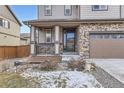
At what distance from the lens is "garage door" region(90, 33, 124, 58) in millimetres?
20141

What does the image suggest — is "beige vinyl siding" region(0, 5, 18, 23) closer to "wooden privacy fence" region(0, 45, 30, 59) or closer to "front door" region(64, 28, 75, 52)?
"wooden privacy fence" region(0, 45, 30, 59)

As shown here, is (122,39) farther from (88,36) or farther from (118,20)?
(88,36)

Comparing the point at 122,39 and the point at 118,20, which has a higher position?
the point at 118,20

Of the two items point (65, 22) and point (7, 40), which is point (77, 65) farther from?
point (7, 40)

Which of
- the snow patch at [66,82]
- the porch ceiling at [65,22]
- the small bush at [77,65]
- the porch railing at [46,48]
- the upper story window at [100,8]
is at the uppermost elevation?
the upper story window at [100,8]

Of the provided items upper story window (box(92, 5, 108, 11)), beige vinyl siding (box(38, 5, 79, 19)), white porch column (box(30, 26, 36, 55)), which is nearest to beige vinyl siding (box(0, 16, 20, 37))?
beige vinyl siding (box(38, 5, 79, 19))

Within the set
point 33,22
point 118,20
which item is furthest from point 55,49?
point 118,20

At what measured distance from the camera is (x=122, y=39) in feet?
66.0

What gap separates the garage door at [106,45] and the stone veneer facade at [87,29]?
1.57ft

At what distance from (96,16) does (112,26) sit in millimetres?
1652

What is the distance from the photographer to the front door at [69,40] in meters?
22.8

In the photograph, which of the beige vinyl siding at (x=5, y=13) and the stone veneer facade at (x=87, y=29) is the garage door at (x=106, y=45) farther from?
the beige vinyl siding at (x=5, y=13)

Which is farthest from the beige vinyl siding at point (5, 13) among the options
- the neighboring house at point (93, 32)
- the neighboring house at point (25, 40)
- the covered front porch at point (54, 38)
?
the neighboring house at point (93, 32)

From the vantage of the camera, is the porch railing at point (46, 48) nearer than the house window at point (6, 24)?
Yes
